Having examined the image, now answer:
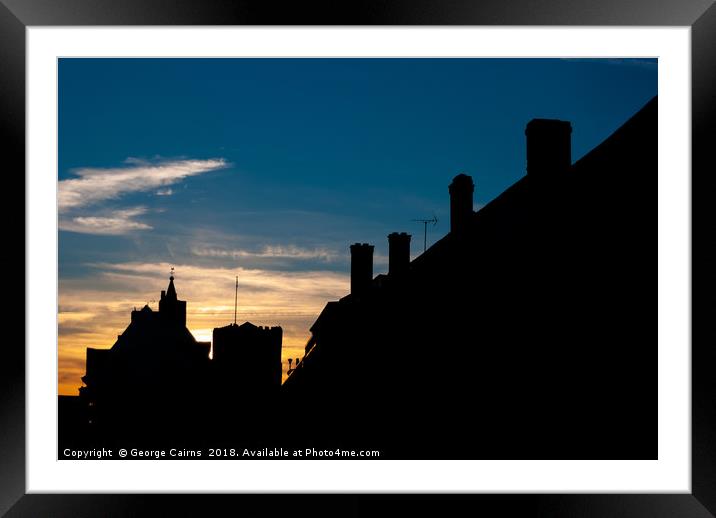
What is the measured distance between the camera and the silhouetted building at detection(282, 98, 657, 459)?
627 centimetres

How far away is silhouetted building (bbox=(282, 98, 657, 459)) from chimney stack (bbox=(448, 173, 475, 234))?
0.02m

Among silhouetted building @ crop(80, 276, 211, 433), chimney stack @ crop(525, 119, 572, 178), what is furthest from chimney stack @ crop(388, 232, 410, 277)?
silhouetted building @ crop(80, 276, 211, 433)

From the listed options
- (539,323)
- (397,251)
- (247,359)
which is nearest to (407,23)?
(539,323)

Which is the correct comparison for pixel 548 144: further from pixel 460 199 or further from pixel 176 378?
pixel 176 378

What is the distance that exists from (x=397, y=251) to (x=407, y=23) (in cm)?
1287

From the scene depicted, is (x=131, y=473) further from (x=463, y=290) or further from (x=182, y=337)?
(x=182, y=337)

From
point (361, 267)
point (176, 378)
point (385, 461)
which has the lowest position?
point (176, 378)

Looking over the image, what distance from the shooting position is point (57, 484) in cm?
403

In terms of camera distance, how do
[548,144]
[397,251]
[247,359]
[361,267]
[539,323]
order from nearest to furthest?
[539,323] < [548,144] < [397,251] < [361,267] < [247,359]

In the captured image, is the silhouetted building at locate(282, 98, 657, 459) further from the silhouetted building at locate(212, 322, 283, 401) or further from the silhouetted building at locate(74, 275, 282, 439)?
the silhouetted building at locate(212, 322, 283, 401)

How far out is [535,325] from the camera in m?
7.80

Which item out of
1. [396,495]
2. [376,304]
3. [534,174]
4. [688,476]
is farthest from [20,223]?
[376,304]

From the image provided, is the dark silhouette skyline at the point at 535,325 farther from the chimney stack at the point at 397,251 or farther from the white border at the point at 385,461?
the chimney stack at the point at 397,251

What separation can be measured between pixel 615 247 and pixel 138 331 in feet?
108
